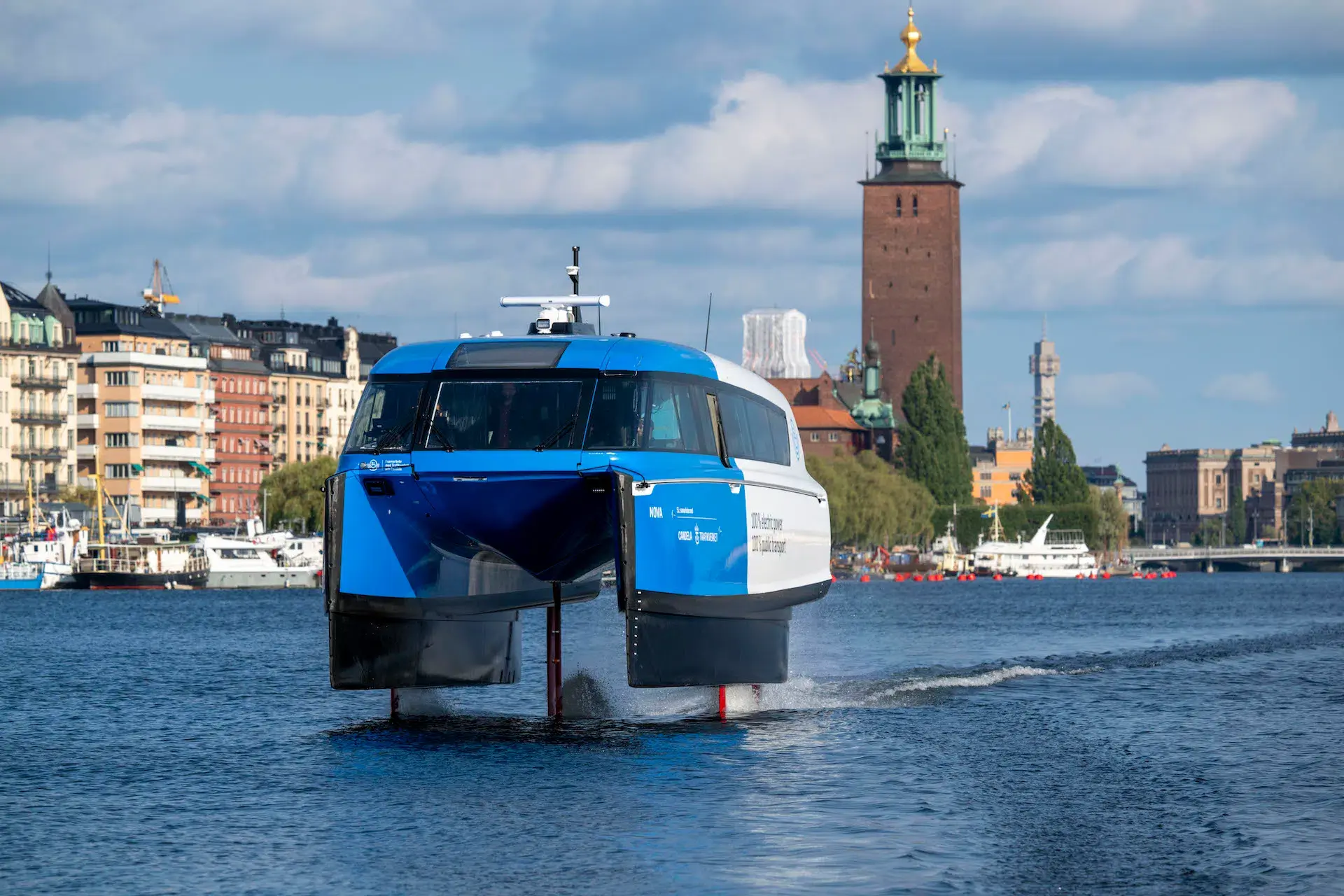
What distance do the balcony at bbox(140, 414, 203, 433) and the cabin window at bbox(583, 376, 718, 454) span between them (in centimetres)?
15863

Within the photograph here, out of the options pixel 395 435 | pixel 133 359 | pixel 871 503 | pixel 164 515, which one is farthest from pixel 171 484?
pixel 395 435

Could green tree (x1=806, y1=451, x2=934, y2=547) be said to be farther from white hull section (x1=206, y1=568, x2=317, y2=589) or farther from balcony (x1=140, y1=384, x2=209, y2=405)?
balcony (x1=140, y1=384, x2=209, y2=405)

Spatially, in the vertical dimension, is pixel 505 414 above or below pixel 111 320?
below

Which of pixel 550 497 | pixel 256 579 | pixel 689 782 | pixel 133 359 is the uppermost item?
pixel 133 359

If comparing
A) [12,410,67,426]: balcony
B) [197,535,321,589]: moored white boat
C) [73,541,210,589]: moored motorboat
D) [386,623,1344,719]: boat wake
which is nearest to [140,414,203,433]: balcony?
[12,410,67,426]: balcony

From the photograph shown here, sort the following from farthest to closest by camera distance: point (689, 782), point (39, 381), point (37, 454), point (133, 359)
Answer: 1. point (133, 359)
2. point (39, 381)
3. point (37, 454)
4. point (689, 782)

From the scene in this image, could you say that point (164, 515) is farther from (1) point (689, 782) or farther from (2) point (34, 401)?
(1) point (689, 782)

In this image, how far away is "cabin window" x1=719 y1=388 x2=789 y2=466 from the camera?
3291 cm

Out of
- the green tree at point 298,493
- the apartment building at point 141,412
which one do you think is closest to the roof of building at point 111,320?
the apartment building at point 141,412

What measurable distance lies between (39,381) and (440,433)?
15099cm

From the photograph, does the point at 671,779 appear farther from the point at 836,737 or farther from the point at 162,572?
the point at 162,572

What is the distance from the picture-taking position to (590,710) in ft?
125

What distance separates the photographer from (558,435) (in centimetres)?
3075

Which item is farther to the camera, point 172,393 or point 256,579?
point 172,393
